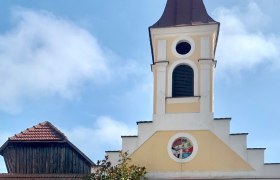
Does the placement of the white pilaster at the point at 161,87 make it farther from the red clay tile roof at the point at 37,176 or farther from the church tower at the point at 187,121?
the red clay tile roof at the point at 37,176

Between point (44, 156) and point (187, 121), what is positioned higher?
point (187, 121)

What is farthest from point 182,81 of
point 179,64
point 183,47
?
point 183,47

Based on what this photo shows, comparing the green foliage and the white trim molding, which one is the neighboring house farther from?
the white trim molding

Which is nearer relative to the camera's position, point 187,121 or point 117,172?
point 117,172

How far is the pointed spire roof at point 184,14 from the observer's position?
76.8 feet

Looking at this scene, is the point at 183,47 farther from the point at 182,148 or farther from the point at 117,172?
the point at 117,172

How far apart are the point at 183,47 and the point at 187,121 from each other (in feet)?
9.71

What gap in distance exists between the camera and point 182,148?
21.8 m

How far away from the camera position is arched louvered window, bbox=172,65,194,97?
74.8 feet

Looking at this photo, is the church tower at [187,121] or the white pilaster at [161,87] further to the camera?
the white pilaster at [161,87]

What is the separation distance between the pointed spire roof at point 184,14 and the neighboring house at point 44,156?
225 inches

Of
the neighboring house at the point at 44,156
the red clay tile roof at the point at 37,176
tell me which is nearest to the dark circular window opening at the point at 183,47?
the neighboring house at the point at 44,156

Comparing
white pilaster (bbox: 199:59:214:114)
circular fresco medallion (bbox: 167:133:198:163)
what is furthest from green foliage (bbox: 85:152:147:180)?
white pilaster (bbox: 199:59:214:114)

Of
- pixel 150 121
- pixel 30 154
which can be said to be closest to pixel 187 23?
pixel 150 121
